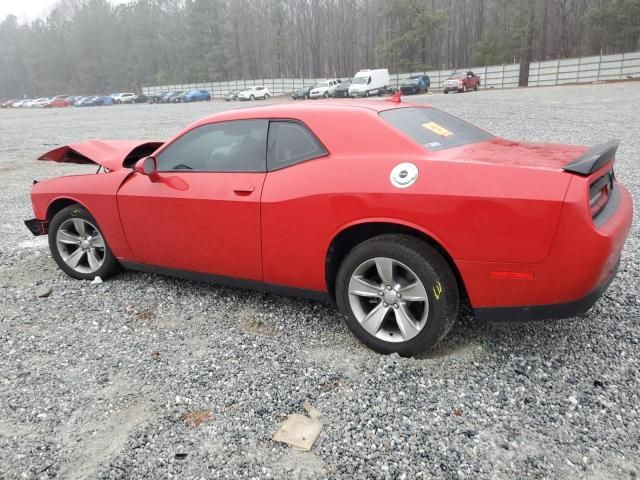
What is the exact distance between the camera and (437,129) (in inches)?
135

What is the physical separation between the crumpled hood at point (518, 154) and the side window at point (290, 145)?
0.83 m

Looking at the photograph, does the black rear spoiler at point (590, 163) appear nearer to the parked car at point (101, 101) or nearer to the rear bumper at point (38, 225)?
the rear bumper at point (38, 225)

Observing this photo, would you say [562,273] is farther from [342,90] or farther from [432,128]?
[342,90]

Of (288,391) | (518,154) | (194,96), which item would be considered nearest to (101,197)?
(288,391)

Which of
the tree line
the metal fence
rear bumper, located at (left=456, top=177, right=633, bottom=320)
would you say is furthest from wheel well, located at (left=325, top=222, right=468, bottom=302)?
the tree line

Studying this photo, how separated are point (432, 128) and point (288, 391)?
198 cm

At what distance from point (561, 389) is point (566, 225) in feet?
3.03

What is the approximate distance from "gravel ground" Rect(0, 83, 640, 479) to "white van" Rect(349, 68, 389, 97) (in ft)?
114

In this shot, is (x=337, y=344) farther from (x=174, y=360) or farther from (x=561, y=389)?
(x=561, y=389)

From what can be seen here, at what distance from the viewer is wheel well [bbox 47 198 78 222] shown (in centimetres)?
450

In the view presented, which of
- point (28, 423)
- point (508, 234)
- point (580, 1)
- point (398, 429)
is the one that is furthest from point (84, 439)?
point (580, 1)

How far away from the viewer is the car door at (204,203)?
3.43 metres

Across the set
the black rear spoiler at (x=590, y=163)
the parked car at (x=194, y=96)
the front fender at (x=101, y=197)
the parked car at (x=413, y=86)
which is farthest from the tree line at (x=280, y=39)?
A: the front fender at (x=101, y=197)

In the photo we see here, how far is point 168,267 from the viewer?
A: 4.01m
